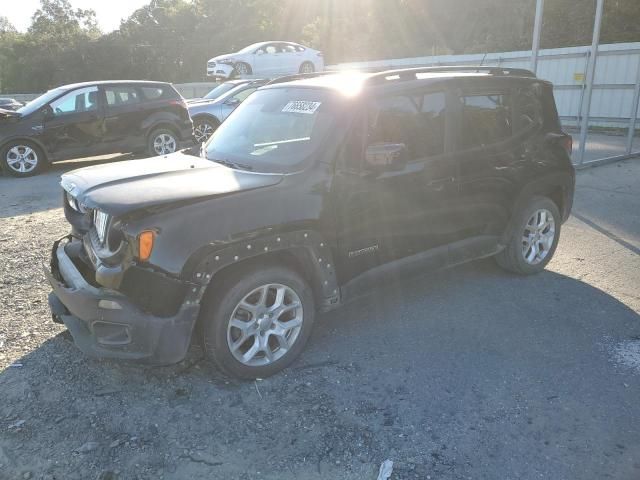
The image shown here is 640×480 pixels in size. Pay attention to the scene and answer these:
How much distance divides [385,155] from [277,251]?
37.8 inches

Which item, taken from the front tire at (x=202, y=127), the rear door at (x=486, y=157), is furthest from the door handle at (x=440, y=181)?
the front tire at (x=202, y=127)

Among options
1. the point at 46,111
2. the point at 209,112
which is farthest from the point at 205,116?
the point at 46,111

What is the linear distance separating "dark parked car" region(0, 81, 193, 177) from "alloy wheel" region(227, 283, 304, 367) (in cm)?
838

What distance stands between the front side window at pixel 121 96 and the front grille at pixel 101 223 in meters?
8.18

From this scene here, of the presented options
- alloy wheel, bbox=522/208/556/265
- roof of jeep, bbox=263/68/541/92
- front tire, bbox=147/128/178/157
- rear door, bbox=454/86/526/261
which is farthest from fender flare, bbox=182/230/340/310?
Answer: front tire, bbox=147/128/178/157

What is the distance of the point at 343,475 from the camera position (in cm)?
254

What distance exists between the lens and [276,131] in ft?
12.7

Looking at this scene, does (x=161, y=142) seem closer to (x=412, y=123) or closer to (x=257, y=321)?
(x=412, y=123)

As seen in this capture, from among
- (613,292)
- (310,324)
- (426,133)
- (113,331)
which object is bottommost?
(613,292)

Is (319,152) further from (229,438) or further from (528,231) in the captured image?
(528,231)

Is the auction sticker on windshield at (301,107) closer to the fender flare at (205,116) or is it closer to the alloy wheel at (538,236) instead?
the alloy wheel at (538,236)

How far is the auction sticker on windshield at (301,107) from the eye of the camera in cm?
373

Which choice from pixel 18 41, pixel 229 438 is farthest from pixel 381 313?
pixel 18 41

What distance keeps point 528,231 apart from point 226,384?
3.15 m
